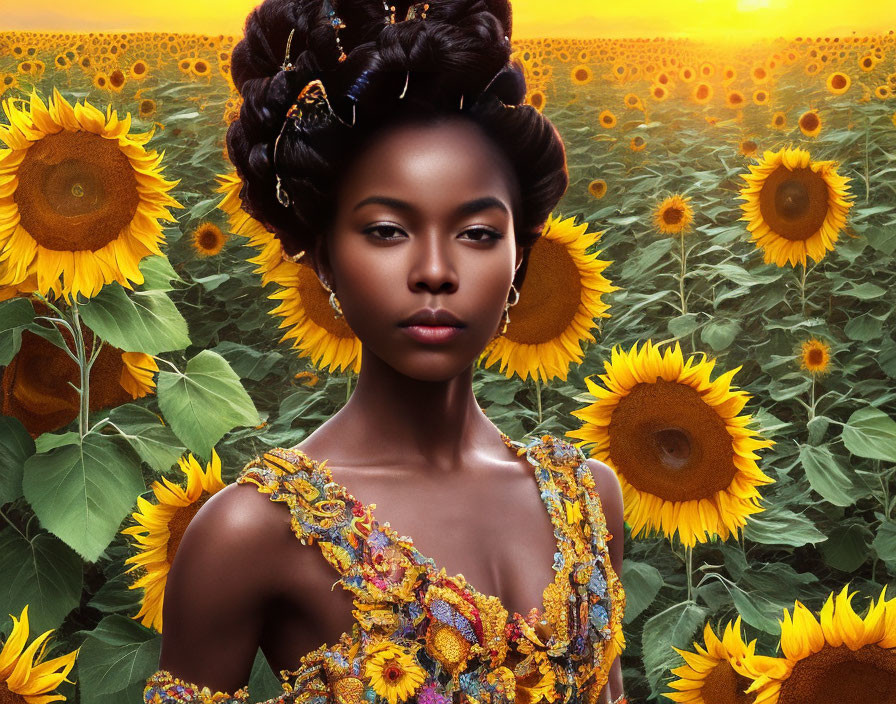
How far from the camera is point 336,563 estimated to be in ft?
4.42

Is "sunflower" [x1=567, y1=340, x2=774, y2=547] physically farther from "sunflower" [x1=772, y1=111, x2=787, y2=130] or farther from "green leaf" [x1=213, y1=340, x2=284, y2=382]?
"sunflower" [x1=772, y1=111, x2=787, y2=130]

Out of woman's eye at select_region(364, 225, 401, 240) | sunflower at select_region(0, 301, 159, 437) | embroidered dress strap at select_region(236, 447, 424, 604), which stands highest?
woman's eye at select_region(364, 225, 401, 240)

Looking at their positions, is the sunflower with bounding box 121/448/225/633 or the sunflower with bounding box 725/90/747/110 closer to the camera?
the sunflower with bounding box 121/448/225/633

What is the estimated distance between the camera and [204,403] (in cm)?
196

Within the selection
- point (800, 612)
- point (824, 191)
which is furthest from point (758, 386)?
point (800, 612)

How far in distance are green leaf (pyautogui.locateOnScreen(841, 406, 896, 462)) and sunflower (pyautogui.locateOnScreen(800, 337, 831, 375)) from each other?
0.73 ft

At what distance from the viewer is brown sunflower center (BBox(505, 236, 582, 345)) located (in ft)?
7.36

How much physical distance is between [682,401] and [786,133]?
2.80 m

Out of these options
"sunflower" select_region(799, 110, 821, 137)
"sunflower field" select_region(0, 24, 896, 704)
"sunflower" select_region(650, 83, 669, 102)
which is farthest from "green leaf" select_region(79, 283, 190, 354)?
"sunflower" select_region(650, 83, 669, 102)

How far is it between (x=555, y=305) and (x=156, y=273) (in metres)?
0.78

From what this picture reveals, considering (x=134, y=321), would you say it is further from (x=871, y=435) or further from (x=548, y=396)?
(x=871, y=435)

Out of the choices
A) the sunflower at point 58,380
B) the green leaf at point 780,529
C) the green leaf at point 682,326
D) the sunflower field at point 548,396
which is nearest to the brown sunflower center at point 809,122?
the sunflower field at point 548,396

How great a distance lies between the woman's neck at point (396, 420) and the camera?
143cm

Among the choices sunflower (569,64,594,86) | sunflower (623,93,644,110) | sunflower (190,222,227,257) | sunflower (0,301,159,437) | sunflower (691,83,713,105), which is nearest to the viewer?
sunflower (0,301,159,437)
